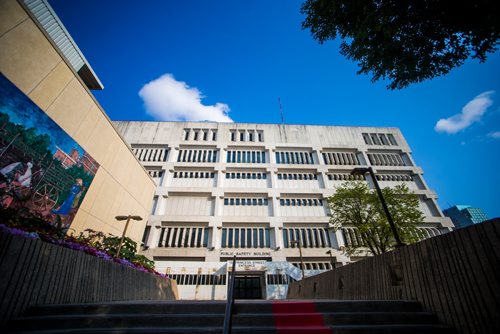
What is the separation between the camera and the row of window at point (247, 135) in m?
29.2

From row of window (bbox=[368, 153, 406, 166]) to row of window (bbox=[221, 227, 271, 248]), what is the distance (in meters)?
18.4

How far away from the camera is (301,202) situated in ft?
79.6

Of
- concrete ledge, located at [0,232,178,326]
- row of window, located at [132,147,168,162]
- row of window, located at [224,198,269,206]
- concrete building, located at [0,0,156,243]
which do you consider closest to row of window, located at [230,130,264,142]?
row of window, located at [224,198,269,206]

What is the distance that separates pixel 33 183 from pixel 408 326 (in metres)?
12.3

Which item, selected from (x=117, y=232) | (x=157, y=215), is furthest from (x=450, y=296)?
(x=157, y=215)

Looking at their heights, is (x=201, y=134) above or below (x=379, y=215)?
above

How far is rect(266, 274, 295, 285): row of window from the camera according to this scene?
18888 millimetres

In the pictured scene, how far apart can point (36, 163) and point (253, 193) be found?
1901 cm

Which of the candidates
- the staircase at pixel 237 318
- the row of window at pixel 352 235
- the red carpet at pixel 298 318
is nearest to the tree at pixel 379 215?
the row of window at pixel 352 235

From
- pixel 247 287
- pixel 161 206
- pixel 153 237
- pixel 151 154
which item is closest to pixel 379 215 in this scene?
pixel 247 287

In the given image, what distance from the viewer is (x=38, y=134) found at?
800 centimetres

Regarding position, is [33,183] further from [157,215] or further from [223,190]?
[223,190]

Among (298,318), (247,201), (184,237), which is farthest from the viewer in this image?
(247,201)

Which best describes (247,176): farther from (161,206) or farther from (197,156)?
(161,206)
